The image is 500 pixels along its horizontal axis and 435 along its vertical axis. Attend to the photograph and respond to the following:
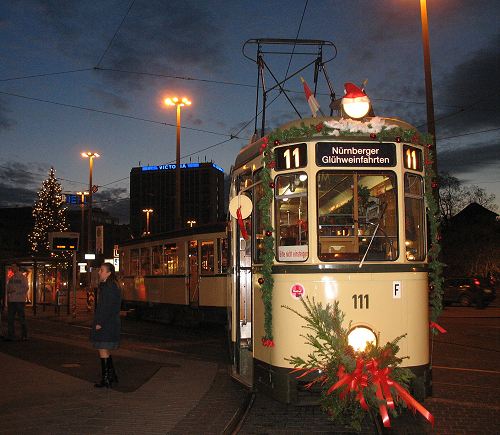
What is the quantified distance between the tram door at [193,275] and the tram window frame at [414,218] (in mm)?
10866

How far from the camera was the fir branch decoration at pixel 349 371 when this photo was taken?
5562 mm

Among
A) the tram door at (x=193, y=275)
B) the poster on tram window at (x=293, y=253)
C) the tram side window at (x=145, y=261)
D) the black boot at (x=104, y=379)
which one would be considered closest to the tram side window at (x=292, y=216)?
the poster on tram window at (x=293, y=253)

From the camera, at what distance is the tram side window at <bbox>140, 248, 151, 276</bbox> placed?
794 inches

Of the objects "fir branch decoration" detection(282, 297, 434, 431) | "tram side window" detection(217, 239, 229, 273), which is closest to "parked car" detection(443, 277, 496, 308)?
"tram side window" detection(217, 239, 229, 273)

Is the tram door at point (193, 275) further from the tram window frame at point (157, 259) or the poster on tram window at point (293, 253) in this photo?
the poster on tram window at point (293, 253)

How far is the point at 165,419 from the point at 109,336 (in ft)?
6.26

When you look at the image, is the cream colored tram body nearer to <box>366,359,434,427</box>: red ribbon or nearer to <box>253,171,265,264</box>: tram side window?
<box>253,171,265,264</box>: tram side window

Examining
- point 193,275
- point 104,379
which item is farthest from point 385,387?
point 193,275

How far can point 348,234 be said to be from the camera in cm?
634

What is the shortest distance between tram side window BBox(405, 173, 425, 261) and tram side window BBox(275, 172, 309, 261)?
1088 mm

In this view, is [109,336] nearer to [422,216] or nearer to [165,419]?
[165,419]

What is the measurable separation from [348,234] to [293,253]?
605mm

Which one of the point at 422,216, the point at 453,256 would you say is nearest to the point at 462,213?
the point at 453,256

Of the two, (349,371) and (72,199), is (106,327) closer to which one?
(349,371)
